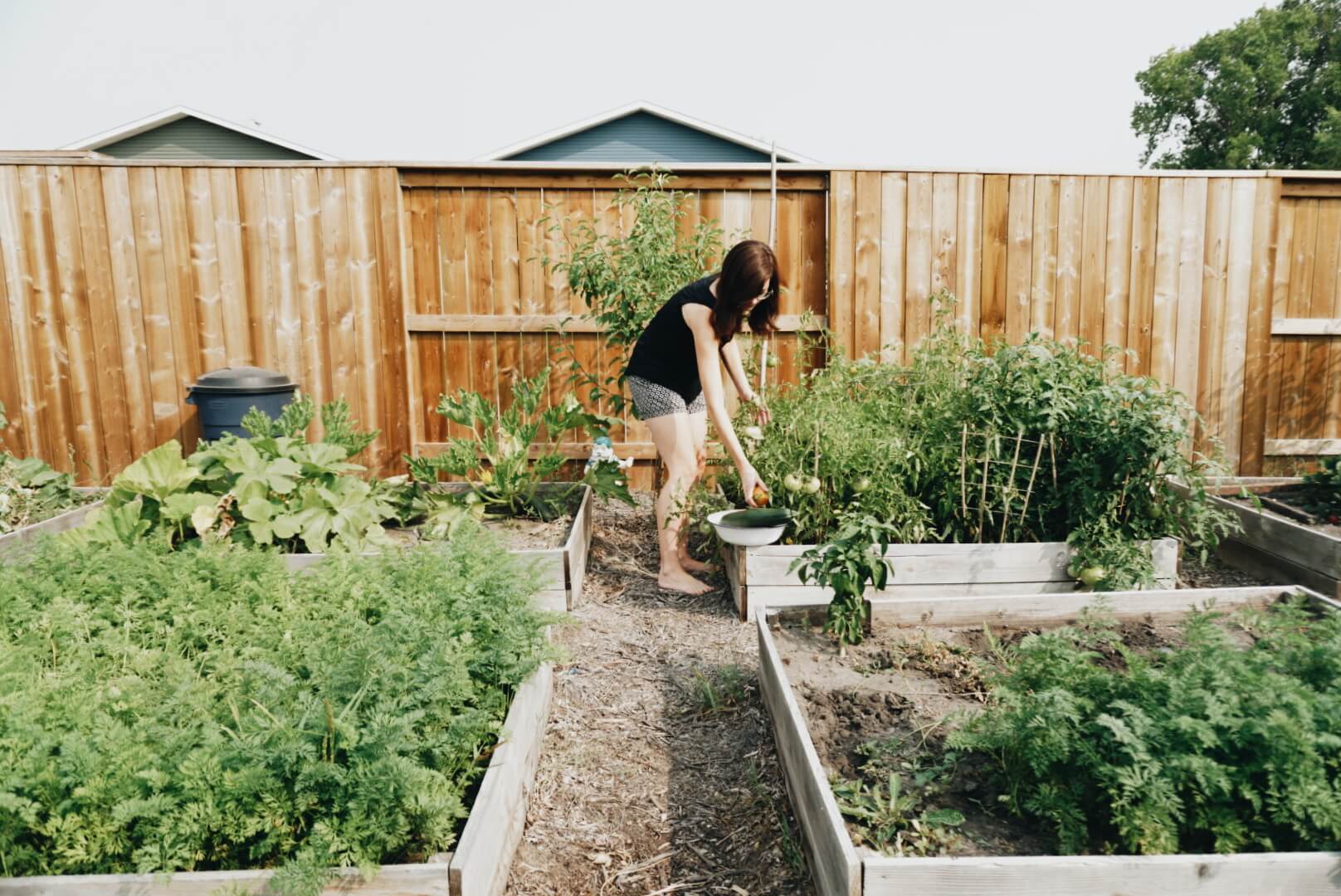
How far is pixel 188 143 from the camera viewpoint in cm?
1697

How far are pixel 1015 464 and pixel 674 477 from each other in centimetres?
140

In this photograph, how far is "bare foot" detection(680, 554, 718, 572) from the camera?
4.18 metres

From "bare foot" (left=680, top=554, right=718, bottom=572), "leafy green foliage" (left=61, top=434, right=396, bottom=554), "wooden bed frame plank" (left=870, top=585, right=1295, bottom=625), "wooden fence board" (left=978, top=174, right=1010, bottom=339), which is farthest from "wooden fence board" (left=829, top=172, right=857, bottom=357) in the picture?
"leafy green foliage" (left=61, top=434, right=396, bottom=554)

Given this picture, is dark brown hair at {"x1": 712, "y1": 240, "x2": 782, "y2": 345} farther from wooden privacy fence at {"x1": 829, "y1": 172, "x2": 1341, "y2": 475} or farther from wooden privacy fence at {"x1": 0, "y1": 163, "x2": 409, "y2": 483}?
wooden privacy fence at {"x1": 0, "y1": 163, "x2": 409, "y2": 483}

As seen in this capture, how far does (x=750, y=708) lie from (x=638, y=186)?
2985 mm

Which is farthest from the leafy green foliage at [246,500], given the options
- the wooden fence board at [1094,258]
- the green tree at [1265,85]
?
the green tree at [1265,85]

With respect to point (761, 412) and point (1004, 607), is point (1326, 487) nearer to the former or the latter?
point (1004, 607)

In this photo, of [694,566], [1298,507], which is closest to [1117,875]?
[694,566]

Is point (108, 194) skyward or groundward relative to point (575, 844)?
skyward

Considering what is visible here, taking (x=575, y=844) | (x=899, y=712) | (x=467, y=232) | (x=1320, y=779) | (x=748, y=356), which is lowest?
(x=575, y=844)

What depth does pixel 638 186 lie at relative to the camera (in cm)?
479

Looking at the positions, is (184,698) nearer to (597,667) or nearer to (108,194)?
(597,667)

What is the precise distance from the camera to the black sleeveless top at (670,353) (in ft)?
12.3

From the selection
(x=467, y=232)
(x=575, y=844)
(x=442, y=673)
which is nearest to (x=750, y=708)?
(x=575, y=844)
